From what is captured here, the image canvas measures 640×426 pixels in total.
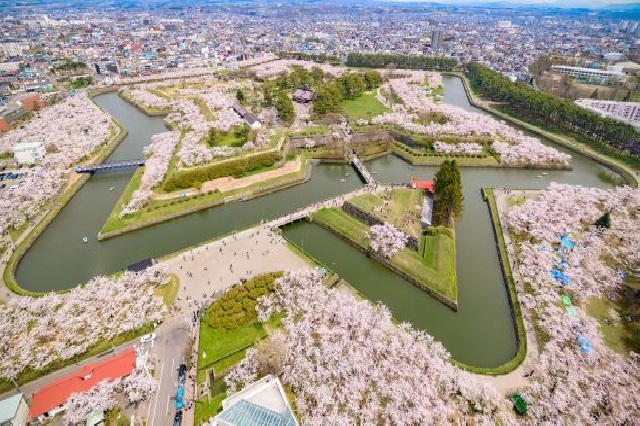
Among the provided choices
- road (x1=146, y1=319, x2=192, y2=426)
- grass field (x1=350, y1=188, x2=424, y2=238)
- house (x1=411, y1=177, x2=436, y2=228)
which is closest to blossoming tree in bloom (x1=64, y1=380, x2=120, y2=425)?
road (x1=146, y1=319, x2=192, y2=426)

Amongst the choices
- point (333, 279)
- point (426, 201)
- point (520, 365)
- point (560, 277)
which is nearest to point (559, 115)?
point (426, 201)

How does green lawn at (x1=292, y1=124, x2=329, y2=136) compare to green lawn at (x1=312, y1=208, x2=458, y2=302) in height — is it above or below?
above

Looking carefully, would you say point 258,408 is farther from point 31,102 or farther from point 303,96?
point 31,102

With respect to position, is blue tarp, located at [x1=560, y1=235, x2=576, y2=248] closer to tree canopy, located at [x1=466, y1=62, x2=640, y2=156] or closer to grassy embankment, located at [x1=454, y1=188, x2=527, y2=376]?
grassy embankment, located at [x1=454, y1=188, x2=527, y2=376]

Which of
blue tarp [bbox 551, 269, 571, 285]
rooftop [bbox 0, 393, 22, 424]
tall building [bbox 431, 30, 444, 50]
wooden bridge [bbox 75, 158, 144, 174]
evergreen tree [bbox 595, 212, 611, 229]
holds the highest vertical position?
tall building [bbox 431, 30, 444, 50]

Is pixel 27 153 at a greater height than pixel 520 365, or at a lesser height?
greater

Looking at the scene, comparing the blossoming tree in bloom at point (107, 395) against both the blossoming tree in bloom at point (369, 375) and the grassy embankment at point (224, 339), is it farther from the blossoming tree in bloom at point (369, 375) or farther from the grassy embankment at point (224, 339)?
the blossoming tree in bloom at point (369, 375)

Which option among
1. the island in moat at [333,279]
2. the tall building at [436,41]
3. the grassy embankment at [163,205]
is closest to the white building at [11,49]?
the island in moat at [333,279]
